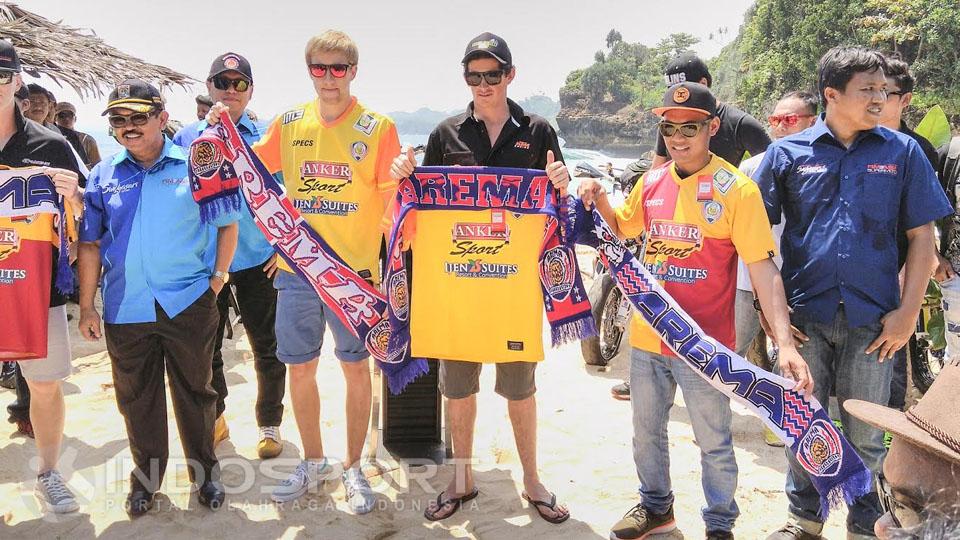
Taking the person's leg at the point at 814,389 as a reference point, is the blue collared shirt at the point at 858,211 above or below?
above

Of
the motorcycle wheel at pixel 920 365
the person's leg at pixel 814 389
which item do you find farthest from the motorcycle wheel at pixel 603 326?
the person's leg at pixel 814 389

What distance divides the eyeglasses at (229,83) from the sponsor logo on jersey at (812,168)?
3328mm

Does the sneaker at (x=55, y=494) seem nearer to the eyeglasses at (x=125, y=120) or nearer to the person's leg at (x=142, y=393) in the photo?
the person's leg at (x=142, y=393)

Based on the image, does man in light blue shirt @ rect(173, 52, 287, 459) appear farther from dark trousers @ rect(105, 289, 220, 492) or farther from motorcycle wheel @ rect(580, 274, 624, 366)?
motorcycle wheel @ rect(580, 274, 624, 366)

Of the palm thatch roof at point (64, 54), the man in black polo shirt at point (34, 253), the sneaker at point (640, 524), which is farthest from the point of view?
the palm thatch roof at point (64, 54)

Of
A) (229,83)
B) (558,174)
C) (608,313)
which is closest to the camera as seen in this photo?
(558,174)

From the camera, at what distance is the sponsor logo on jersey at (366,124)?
138 inches

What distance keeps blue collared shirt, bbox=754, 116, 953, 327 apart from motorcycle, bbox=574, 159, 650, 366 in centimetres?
271

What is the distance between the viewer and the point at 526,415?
3518 mm

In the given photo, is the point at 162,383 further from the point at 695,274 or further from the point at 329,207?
the point at 695,274

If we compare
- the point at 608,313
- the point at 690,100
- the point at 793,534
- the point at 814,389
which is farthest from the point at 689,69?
the point at 793,534

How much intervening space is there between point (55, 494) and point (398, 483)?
1911mm

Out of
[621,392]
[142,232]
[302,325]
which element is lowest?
[621,392]

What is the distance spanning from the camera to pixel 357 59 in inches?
139
